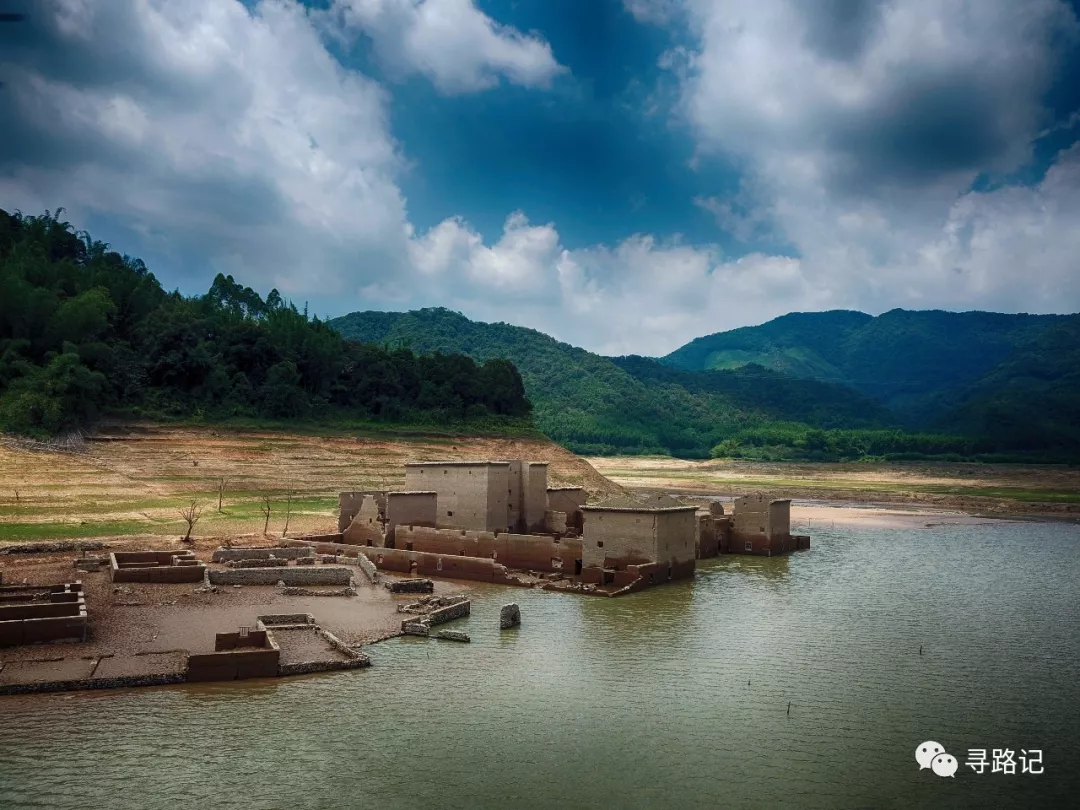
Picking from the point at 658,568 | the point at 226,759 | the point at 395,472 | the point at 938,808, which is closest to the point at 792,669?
the point at 938,808

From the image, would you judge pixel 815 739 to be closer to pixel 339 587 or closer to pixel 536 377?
pixel 339 587

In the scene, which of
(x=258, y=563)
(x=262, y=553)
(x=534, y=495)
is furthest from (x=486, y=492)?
(x=258, y=563)

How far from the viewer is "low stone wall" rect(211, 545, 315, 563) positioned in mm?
32562

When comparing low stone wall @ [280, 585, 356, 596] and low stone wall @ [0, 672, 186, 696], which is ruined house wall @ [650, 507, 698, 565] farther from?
low stone wall @ [0, 672, 186, 696]

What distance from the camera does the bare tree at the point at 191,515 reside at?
117ft

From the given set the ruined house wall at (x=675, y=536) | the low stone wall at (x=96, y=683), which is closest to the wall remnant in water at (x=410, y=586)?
the ruined house wall at (x=675, y=536)

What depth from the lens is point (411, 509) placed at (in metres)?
37.9

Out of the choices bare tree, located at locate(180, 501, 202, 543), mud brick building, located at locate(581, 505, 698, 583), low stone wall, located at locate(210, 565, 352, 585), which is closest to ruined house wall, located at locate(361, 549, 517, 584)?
mud brick building, located at locate(581, 505, 698, 583)

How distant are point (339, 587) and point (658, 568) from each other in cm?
1209

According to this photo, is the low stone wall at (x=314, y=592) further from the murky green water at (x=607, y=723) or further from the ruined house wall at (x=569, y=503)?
the ruined house wall at (x=569, y=503)

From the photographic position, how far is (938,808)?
13.5 meters

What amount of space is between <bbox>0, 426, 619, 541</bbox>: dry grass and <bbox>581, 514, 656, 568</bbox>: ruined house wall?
52.8 feet

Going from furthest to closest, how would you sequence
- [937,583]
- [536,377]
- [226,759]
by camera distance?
[536,377] → [937,583] → [226,759]

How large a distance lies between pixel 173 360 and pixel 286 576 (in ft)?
122
